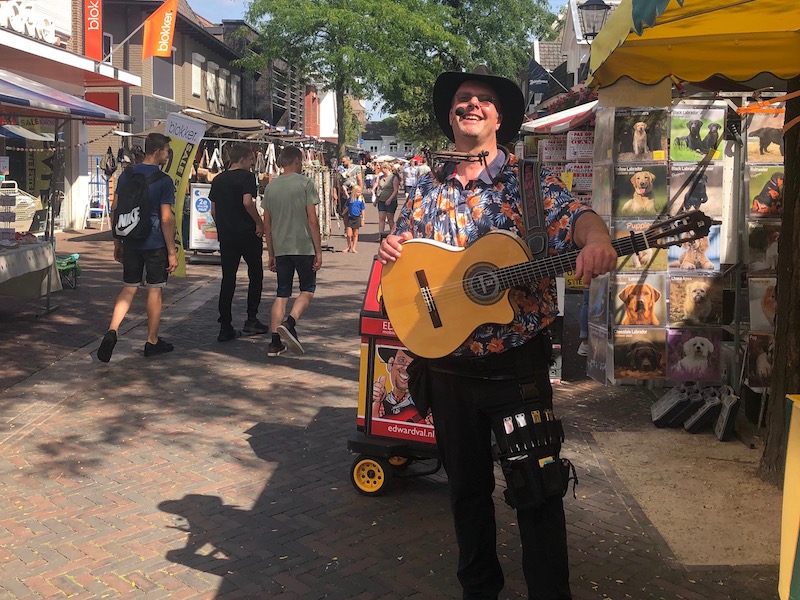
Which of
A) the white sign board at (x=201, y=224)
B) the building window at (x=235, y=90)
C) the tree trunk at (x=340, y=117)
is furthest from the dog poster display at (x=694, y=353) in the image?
the building window at (x=235, y=90)

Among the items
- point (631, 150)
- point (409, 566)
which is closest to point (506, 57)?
point (631, 150)

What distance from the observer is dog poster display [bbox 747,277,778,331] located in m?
6.04

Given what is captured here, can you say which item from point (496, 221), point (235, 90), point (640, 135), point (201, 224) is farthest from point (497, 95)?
point (235, 90)

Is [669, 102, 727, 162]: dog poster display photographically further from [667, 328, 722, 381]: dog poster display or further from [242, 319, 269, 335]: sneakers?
[242, 319, 269, 335]: sneakers

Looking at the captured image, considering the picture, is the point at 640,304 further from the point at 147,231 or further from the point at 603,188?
the point at 147,231

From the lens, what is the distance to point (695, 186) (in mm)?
6371

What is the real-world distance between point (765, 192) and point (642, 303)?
1072mm

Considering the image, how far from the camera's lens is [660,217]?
6391 mm

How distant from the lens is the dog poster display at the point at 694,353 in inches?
255

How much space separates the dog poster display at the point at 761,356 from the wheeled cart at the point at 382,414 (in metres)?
2.36

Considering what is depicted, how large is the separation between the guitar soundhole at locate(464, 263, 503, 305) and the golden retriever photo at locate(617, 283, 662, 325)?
341 cm

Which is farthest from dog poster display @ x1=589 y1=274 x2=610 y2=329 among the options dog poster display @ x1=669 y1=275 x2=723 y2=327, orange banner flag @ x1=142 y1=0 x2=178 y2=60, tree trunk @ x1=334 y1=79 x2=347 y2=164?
tree trunk @ x1=334 y1=79 x2=347 y2=164

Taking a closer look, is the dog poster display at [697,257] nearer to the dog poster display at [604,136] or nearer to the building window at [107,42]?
the dog poster display at [604,136]

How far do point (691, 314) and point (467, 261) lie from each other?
3631 millimetres
